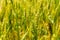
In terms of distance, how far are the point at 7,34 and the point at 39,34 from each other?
221 millimetres

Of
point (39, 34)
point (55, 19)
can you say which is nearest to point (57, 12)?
point (55, 19)

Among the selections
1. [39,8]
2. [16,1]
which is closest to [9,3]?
[16,1]

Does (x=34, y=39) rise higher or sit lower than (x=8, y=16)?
lower

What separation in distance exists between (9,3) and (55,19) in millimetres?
403

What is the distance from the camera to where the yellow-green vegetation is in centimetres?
171

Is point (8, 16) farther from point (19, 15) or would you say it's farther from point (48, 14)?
point (48, 14)

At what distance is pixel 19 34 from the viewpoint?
173 centimetres

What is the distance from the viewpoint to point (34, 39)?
1.69 metres

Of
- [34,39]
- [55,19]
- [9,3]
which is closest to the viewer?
[34,39]

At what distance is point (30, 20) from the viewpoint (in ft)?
5.92

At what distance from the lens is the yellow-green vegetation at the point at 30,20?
5.60 ft

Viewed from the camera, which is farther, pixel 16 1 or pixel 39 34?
pixel 16 1

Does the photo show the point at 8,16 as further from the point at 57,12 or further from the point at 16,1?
the point at 57,12

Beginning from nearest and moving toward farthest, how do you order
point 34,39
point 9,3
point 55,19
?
point 34,39, point 55,19, point 9,3
